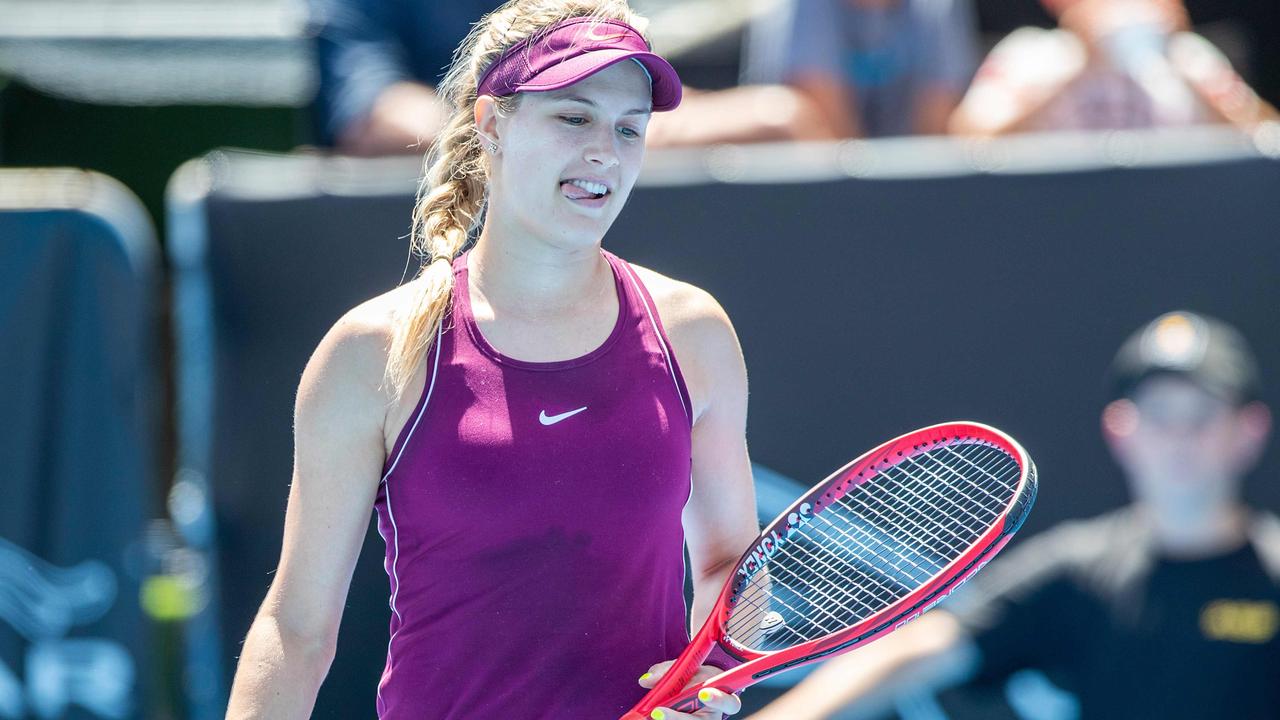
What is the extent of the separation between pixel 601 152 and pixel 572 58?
0.45ft

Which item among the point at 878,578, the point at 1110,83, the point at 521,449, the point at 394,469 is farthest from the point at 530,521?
the point at 1110,83

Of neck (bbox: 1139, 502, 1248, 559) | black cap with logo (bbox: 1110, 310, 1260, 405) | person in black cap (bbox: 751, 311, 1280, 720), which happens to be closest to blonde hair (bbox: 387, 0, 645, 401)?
person in black cap (bbox: 751, 311, 1280, 720)

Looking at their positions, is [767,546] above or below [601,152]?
below

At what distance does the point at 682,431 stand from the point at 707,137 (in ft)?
6.60

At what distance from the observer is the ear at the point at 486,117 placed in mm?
2328

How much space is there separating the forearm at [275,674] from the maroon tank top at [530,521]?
133 mm

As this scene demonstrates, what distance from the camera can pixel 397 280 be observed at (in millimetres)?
3822

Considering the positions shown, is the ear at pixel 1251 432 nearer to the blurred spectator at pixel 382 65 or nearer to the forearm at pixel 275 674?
the blurred spectator at pixel 382 65

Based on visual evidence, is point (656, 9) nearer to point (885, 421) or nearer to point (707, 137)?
point (707, 137)

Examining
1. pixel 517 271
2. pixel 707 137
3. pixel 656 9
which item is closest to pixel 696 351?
pixel 517 271

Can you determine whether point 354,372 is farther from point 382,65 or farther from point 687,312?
point 382,65

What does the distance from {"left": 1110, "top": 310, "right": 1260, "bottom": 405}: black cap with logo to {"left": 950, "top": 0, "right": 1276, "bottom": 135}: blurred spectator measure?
74 cm

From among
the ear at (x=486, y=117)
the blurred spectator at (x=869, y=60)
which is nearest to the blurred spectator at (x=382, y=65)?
the blurred spectator at (x=869, y=60)

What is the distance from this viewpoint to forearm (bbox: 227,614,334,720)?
2238mm
